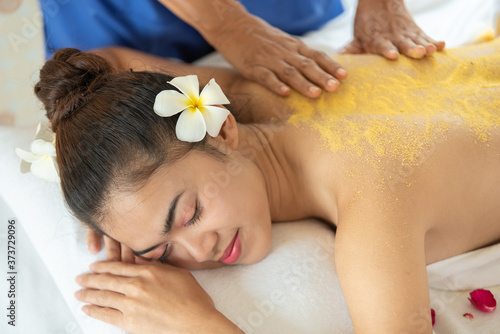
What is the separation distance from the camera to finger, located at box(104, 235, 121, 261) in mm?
1181

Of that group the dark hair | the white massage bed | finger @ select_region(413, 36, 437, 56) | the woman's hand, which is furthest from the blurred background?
finger @ select_region(413, 36, 437, 56)

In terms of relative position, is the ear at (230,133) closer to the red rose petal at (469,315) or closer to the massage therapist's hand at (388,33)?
the massage therapist's hand at (388,33)

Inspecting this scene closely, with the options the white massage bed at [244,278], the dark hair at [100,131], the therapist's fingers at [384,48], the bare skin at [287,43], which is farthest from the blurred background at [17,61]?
the therapist's fingers at [384,48]

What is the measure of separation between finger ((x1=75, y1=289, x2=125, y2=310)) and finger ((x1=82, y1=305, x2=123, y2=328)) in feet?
0.04

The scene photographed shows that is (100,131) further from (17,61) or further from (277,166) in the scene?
(17,61)

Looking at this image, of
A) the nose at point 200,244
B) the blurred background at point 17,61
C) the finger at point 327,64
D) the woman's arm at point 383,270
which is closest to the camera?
the woman's arm at point 383,270

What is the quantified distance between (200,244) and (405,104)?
618 mm

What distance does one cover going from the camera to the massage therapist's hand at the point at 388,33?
53.1 inches

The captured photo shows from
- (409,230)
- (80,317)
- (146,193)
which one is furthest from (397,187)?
(80,317)

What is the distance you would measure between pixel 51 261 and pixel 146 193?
1.42ft

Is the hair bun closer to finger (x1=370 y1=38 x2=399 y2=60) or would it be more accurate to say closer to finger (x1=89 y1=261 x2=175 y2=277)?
finger (x1=89 y1=261 x2=175 y2=277)

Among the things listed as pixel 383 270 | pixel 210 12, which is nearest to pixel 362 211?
pixel 383 270

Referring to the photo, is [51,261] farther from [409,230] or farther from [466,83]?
[466,83]

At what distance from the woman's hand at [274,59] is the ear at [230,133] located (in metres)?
0.21
